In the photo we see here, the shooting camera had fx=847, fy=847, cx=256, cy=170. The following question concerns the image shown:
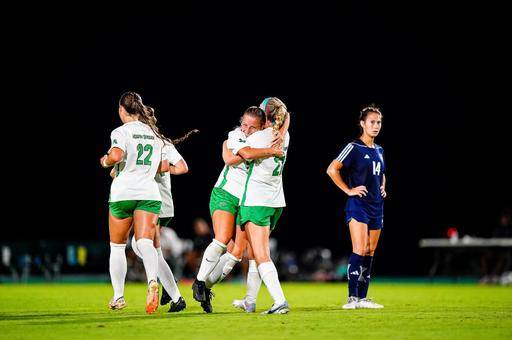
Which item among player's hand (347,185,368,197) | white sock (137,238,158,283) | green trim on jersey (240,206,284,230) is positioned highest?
player's hand (347,185,368,197)

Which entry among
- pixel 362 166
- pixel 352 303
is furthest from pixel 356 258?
pixel 362 166

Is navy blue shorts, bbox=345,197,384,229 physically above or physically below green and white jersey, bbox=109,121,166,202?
below

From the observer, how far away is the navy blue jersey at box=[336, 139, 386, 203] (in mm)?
8219

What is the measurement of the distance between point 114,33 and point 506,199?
11351mm

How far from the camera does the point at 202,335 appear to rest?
536 cm

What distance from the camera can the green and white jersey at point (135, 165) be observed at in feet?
23.8

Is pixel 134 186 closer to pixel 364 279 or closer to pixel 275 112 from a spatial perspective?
pixel 275 112

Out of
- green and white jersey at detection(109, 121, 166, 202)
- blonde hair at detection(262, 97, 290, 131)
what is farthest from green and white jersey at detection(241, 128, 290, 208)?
green and white jersey at detection(109, 121, 166, 202)

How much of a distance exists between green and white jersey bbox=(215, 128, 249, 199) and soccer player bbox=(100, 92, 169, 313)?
0.61 metres

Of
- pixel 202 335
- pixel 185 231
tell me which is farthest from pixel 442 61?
pixel 202 335

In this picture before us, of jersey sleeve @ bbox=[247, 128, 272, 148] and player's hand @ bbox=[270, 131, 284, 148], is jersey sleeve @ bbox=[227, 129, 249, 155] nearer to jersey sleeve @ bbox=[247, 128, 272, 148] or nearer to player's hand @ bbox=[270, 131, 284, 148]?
jersey sleeve @ bbox=[247, 128, 272, 148]

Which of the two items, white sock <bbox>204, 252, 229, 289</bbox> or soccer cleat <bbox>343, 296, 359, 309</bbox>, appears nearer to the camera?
white sock <bbox>204, 252, 229, 289</bbox>

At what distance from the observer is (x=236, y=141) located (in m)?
7.31

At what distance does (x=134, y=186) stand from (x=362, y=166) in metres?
2.28
